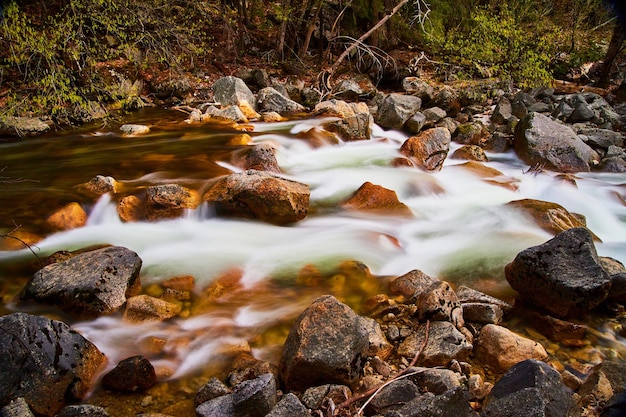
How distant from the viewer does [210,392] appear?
2.80m

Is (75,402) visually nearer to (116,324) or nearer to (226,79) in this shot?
(116,324)

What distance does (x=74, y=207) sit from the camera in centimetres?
543

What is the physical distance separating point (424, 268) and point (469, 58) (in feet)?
33.5

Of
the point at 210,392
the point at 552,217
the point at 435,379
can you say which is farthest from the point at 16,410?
the point at 552,217

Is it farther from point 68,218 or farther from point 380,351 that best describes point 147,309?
point 68,218

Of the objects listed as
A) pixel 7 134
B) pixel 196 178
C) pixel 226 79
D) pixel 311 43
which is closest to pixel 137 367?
pixel 196 178

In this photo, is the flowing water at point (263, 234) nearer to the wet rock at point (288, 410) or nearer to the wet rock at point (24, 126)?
the wet rock at point (24, 126)

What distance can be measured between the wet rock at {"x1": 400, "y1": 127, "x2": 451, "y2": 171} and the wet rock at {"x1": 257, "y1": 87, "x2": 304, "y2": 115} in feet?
16.1

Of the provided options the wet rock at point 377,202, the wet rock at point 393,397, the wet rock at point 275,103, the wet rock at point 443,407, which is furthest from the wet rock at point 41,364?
the wet rock at point 275,103

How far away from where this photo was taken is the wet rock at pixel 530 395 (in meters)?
2.09

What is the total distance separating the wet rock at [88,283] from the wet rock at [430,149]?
18.1ft

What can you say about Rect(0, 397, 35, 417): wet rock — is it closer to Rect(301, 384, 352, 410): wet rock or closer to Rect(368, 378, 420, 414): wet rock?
Rect(301, 384, 352, 410): wet rock

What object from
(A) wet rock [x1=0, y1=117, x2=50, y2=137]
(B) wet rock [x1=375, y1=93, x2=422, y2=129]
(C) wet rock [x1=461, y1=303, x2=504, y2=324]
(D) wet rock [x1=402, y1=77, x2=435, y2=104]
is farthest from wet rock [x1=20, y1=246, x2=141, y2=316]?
(D) wet rock [x1=402, y1=77, x2=435, y2=104]

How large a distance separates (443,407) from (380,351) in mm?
1194
